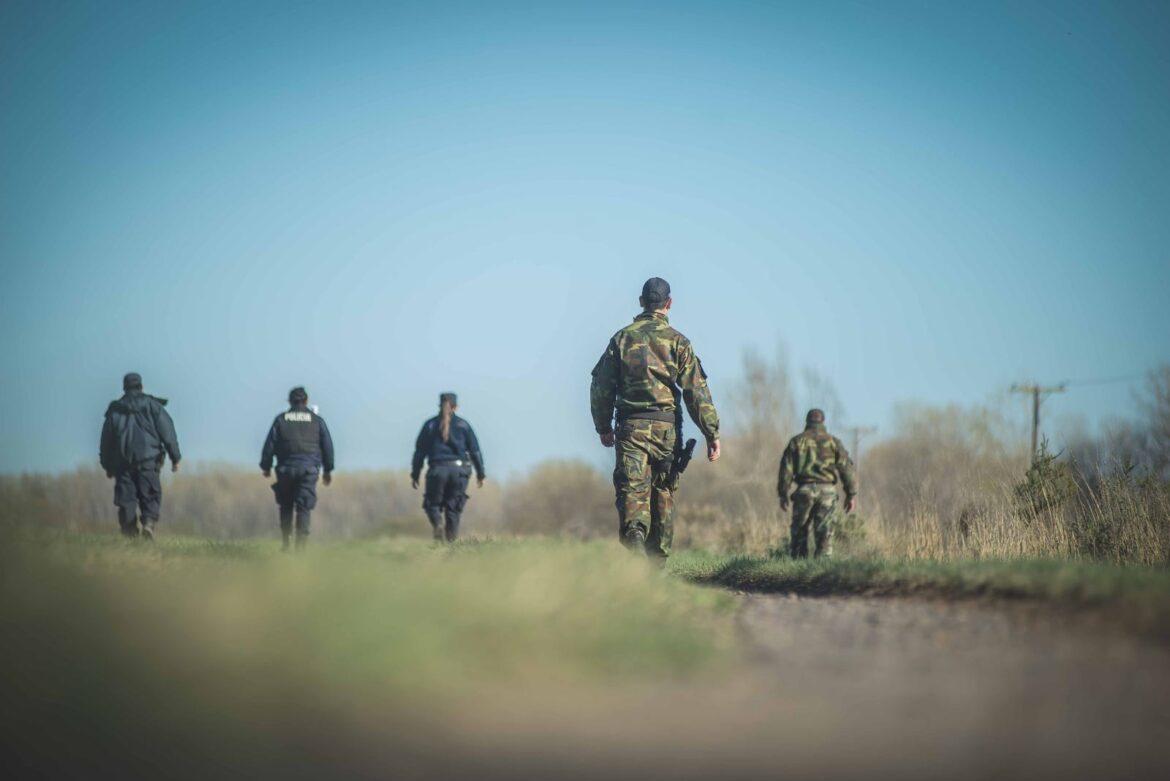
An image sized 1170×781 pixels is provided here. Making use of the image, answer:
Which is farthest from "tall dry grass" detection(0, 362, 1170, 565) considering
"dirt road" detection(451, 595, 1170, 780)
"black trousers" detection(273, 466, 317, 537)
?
"dirt road" detection(451, 595, 1170, 780)

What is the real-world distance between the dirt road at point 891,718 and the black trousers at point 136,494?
11.1 m

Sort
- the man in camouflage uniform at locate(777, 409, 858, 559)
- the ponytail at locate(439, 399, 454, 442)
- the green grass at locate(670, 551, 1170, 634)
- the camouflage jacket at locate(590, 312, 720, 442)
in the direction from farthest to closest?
the ponytail at locate(439, 399, 454, 442)
the man in camouflage uniform at locate(777, 409, 858, 559)
the camouflage jacket at locate(590, 312, 720, 442)
the green grass at locate(670, 551, 1170, 634)

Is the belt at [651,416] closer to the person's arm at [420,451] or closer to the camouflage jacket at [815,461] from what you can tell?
the camouflage jacket at [815,461]

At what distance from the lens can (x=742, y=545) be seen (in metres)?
22.3

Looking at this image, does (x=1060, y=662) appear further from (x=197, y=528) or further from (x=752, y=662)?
(x=197, y=528)

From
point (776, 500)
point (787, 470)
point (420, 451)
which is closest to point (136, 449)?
point (420, 451)

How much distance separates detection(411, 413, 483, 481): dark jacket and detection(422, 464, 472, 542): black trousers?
Result: 0.52 ft

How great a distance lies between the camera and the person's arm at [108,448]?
46.3ft

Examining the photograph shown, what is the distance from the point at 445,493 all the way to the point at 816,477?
5484 millimetres

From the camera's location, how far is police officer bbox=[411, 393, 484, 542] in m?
16.4

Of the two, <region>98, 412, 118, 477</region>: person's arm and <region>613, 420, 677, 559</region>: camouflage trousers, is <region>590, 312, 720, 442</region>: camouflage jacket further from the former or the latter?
<region>98, 412, 118, 477</region>: person's arm

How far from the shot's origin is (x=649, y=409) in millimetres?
9312

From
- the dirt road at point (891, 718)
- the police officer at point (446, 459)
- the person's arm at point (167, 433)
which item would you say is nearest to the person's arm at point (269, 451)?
the person's arm at point (167, 433)

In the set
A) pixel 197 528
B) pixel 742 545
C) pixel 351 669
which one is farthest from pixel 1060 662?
pixel 742 545
